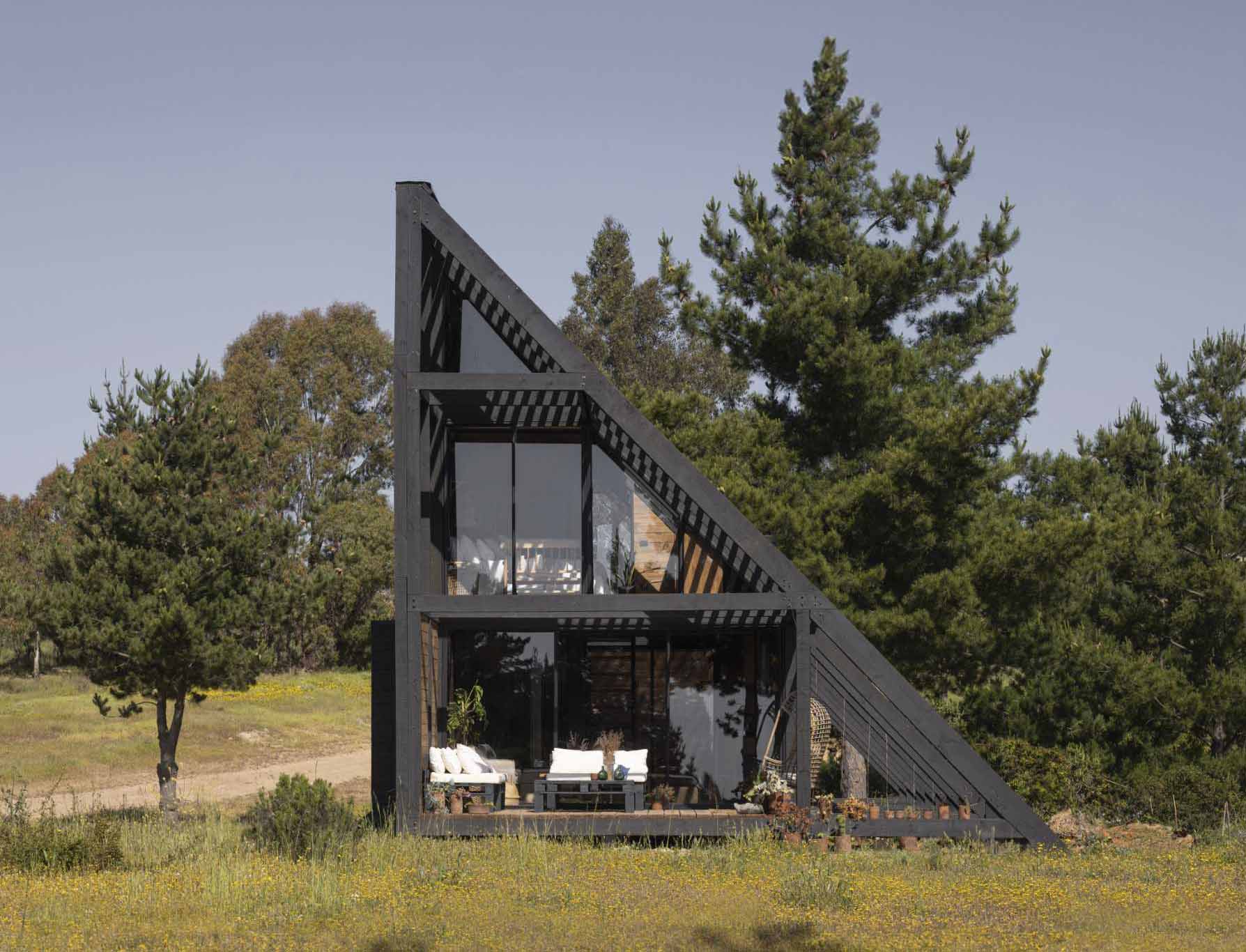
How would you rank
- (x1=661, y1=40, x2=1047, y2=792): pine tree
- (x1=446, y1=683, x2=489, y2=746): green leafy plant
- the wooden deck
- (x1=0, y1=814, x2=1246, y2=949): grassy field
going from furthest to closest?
(x1=661, y1=40, x2=1047, y2=792): pine tree → (x1=446, y1=683, x2=489, y2=746): green leafy plant → the wooden deck → (x1=0, y1=814, x2=1246, y2=949): grassy field

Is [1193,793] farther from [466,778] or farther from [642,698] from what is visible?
[466,778]

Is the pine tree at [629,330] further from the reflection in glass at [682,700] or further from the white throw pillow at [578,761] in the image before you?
the white throw pillow at [578,761]

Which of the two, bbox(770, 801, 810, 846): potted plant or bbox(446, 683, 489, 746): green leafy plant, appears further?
bbox(446, 683, 489, 746): green leafy plant

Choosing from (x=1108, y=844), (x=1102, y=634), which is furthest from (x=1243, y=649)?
(x=1108, y=844)

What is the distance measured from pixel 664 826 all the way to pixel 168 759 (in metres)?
8.88

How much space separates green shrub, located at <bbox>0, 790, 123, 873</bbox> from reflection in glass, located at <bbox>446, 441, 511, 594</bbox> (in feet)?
18.4

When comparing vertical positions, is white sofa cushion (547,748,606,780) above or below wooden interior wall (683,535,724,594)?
below

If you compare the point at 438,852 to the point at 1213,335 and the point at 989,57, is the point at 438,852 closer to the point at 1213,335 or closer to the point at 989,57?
the point at 989,57

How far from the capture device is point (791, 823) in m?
14.4

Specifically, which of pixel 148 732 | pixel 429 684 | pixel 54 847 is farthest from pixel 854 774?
pixel 148 732

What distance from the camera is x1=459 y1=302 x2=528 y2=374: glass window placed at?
58.2 ft

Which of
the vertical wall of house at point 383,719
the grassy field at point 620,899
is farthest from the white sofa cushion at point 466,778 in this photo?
the vertical wall of house at point 383,719

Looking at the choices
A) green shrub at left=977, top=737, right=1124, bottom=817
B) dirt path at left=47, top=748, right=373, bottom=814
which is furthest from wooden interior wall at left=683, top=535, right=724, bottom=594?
dirt path at left=47, top=748, right=373, bottom=814

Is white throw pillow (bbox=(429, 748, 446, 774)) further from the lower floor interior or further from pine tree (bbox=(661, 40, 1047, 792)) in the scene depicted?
pine tree (bbox=(661, 40, 1047, 792))
